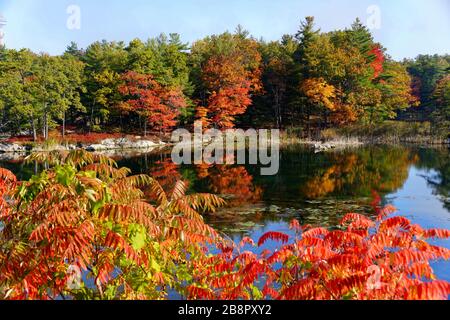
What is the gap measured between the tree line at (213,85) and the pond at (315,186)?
480 inches

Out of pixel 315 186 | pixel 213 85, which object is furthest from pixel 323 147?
pixel 315 186

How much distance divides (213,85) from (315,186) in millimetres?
28006

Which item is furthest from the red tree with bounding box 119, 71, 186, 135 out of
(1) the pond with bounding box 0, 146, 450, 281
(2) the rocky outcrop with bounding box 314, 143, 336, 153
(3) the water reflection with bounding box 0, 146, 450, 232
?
(2) the rocky outcrop with bounding box 314, 143, 336, 153

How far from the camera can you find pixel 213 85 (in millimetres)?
44500

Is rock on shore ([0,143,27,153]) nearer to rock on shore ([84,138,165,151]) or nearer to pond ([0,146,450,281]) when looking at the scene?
rock on shore ([84,138,165,151])

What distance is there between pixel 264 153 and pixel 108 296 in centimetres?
2904

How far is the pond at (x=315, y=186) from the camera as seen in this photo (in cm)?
1265

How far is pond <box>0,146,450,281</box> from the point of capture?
41.5ft

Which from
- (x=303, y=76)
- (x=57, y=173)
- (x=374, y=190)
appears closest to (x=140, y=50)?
(x=303, y=76)

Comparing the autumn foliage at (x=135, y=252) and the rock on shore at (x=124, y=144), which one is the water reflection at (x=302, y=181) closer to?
the autumn foliage at (x=135, y=252)

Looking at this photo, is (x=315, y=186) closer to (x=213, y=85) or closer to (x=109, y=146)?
(x=109, y=146)

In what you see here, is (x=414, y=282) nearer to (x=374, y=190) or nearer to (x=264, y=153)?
(x=374, y=190)

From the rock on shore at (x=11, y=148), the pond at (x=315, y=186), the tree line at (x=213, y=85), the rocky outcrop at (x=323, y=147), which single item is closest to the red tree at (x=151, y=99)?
the tree line at (x=213, y=85)

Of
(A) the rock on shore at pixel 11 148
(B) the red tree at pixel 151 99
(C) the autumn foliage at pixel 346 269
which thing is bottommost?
(C) the autumn foliage at pixel 346 269
